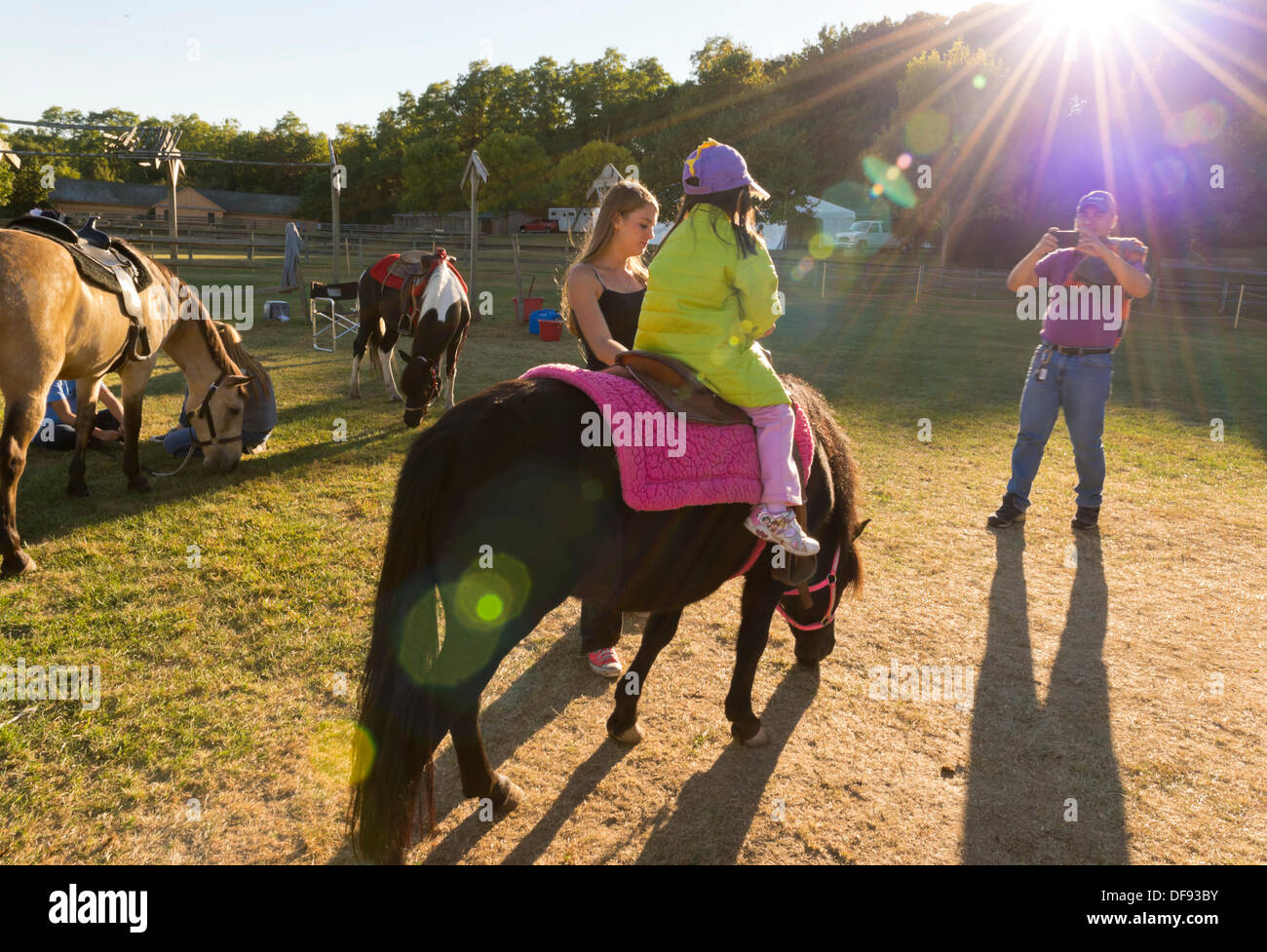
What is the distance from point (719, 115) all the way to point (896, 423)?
39.8 metres

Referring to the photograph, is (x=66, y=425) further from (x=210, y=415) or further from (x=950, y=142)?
(x=950, y=142)

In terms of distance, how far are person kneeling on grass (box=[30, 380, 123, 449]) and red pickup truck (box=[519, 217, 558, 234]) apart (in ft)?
199

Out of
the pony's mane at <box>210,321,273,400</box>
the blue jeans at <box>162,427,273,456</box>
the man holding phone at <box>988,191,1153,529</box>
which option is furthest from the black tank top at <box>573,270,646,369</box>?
the blue jeans at <box>162,427,273,456</box>

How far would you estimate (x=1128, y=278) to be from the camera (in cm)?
539

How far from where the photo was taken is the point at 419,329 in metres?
8.09

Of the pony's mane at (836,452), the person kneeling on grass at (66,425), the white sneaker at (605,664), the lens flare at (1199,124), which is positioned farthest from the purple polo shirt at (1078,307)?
the lens flare at (1199,124)

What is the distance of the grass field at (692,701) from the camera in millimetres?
2768

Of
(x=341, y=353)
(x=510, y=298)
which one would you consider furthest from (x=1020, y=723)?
(x=510, y=298)

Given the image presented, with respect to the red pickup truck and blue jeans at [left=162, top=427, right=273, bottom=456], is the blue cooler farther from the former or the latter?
the red pickup truck

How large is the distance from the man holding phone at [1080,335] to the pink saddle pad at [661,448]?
4.11 meters

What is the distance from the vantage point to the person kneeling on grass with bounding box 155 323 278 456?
6617mm

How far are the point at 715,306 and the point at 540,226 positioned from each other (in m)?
66.6

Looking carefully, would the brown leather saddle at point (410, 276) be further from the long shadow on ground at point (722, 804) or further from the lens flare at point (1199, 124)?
the lens flare at point (1199, 124)

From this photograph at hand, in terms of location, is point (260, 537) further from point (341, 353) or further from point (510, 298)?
point (510, 298)
